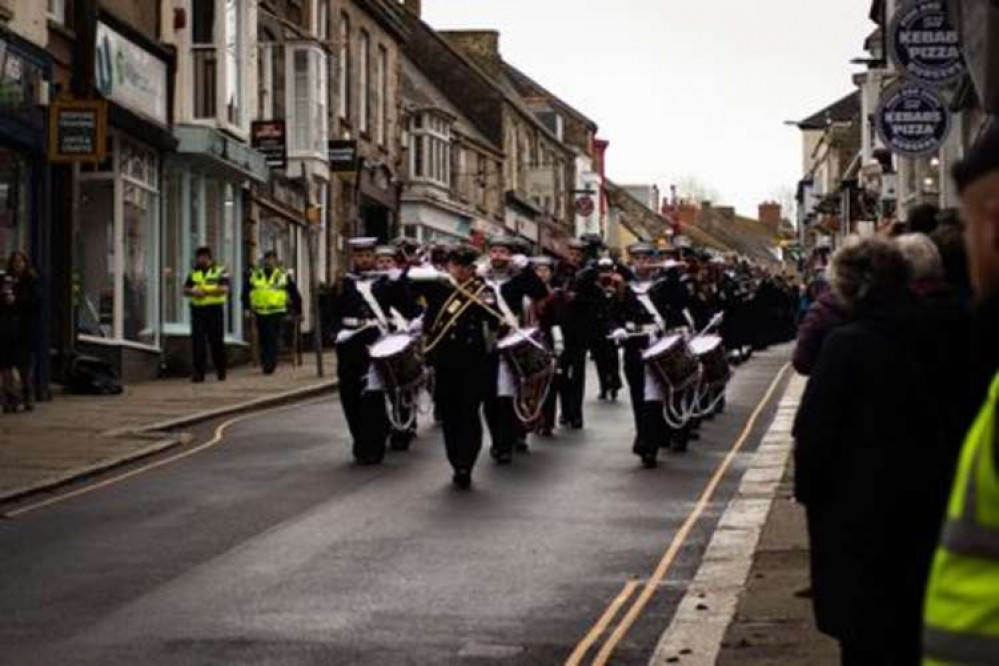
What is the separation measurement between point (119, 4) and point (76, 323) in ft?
18.1

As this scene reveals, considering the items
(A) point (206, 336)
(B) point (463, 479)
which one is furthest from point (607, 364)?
(B) point (463, 479)

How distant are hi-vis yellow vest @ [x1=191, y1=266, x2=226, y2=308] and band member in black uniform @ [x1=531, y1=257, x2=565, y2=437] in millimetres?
6563

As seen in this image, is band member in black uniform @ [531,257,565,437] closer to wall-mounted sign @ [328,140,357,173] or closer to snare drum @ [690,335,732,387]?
snare drum @ [690,335,732,387]

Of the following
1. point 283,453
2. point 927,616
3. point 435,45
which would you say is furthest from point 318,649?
point 435,45

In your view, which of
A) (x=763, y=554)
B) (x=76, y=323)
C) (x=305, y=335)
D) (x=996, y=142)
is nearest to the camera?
(x=996, y=142)

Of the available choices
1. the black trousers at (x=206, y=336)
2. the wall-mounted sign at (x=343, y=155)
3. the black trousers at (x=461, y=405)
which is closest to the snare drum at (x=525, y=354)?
Answer: the black trousers at (x=461, y=405)

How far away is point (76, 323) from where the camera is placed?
91.8ft

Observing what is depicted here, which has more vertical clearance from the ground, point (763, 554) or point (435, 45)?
point (435, 45)

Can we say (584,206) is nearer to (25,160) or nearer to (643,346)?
(25,160)

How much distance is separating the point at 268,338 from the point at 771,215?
155765 mm

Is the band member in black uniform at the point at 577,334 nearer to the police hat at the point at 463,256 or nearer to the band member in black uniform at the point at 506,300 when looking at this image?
the band member in black uniform at the point at 506,300

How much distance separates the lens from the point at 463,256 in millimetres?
16469

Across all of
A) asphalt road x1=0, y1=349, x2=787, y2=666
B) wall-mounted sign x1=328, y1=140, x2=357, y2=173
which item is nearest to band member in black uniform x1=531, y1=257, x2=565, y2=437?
asphalt road x1=0, y1=349, x2=787, y2=666

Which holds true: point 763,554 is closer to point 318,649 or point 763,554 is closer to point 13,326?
point 318,649
